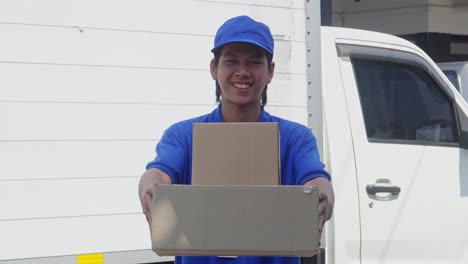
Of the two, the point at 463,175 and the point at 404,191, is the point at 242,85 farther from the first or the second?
the point at 463,175

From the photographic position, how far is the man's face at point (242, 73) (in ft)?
7.57

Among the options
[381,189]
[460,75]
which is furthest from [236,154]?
[460,75]

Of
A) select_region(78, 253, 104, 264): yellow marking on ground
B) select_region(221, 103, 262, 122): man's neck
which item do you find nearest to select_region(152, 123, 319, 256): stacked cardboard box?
select_region(221, 103, 262, 122): man's neck

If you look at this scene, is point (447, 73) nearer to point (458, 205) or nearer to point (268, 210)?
point (458, 205)

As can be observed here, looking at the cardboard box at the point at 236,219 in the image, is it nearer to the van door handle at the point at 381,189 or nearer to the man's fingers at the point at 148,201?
the man's fingers at the point at 148,201

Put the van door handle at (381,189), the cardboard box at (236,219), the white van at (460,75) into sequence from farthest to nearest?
the white van at (460,75) < the van door handle at (381,189) < the cardboard box at (236,219)

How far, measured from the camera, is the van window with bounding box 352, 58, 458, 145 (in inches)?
166

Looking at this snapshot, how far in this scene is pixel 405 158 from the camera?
4.14 metres

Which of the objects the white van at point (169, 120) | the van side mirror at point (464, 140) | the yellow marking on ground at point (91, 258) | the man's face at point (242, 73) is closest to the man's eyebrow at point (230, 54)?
the man's face at point (242, 73)

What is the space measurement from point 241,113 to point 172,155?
0.26 meters

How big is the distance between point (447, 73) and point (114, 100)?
2.73 meters

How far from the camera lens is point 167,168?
7.32 feet

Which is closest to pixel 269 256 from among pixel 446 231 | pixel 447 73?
pixel 446 231

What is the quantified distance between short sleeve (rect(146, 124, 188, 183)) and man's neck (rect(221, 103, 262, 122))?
0.16m
